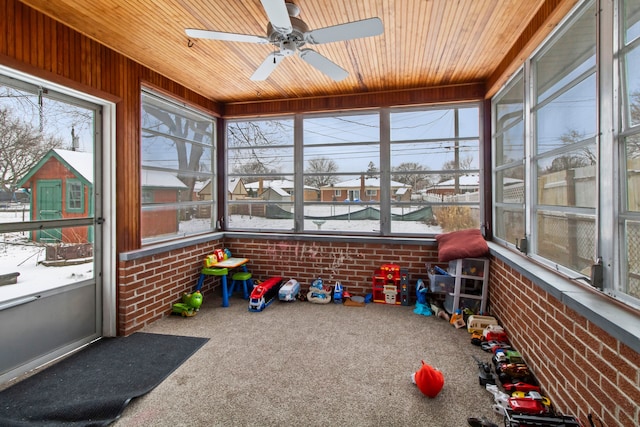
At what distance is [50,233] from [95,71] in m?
1.48

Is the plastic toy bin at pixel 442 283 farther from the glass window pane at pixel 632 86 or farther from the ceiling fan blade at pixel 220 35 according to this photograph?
the ceiling fan blade at pixel 220 35

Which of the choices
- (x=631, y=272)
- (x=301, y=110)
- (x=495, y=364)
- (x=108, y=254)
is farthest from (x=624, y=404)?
(x=301, y=110)

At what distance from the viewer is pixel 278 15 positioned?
1894 mm

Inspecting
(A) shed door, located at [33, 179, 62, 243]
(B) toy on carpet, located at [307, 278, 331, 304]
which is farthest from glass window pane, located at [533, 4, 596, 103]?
(A) shed door, located at [33, 179, 62, 243]

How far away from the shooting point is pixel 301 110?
4391mm

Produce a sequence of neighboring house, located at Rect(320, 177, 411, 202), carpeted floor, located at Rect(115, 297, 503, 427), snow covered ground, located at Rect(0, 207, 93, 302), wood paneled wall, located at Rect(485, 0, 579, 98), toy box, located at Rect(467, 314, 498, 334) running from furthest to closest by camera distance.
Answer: neighboring house, located at Rect(320, 177, 411, 202) → toy box, located at Rect(467, 314, 498, 334) → snow covered ground, located at Rect(0, 207, 93, 302) → wood paneled wall, located at Rect(485, 0, 579, 98) → carpeted floor, located at Rect(115, 297, 503, 427)

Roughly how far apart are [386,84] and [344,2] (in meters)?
1.76

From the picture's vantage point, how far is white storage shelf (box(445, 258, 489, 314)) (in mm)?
3393

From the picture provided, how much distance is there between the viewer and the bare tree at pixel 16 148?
87.8 inches

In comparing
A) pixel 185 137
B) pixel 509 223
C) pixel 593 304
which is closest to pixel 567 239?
pixel 593 304

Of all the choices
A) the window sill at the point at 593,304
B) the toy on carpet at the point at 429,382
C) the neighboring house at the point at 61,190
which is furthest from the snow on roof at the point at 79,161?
the window sill at the point at 593,304

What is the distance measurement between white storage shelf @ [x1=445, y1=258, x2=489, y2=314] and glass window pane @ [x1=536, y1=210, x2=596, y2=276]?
103 centimetres

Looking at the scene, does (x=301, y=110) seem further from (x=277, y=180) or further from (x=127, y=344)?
(x=127, y=344)

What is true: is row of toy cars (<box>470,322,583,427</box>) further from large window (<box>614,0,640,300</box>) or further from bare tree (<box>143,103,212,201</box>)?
bare tree (<box>143,103,212,201</box>)
